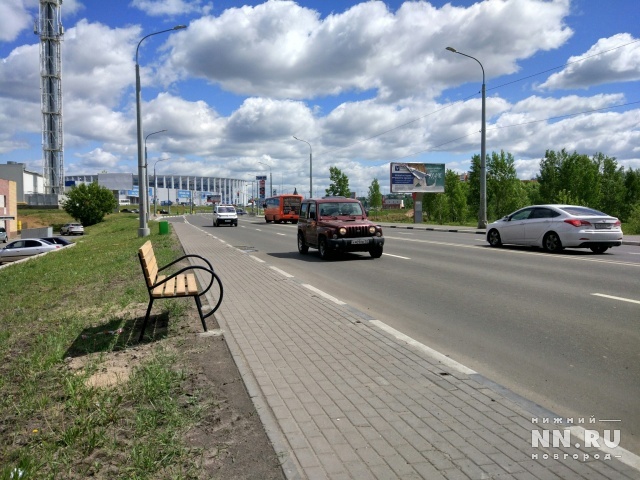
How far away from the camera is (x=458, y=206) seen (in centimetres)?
6888

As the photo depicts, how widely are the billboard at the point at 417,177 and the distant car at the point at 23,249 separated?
106 ft

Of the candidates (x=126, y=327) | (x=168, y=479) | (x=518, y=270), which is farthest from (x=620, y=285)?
(x=168, y=479)

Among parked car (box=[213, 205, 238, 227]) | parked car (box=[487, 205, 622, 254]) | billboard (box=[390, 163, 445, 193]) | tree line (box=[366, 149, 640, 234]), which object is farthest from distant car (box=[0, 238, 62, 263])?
tree line (box=[366, 149, 640, 234])

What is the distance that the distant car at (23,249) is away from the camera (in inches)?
1179

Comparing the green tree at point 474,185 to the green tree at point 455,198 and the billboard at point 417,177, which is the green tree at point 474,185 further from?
the billboard at point 417,177

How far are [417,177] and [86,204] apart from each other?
51.4 metres

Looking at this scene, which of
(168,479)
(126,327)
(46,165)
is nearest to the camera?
(168,479)

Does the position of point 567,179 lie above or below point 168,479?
above

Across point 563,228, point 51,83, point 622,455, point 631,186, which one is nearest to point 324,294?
point 622,455

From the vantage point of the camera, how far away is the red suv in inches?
570

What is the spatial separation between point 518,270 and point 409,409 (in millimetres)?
8658

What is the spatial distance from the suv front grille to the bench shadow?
7.82 m

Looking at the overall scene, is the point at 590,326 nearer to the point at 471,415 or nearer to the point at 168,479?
the point at 471,415

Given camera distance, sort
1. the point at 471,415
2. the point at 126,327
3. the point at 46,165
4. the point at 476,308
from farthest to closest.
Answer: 1. the point at 46,165
2. the point at 476,308
3. the point at 126,327
4. the point at 471,415
